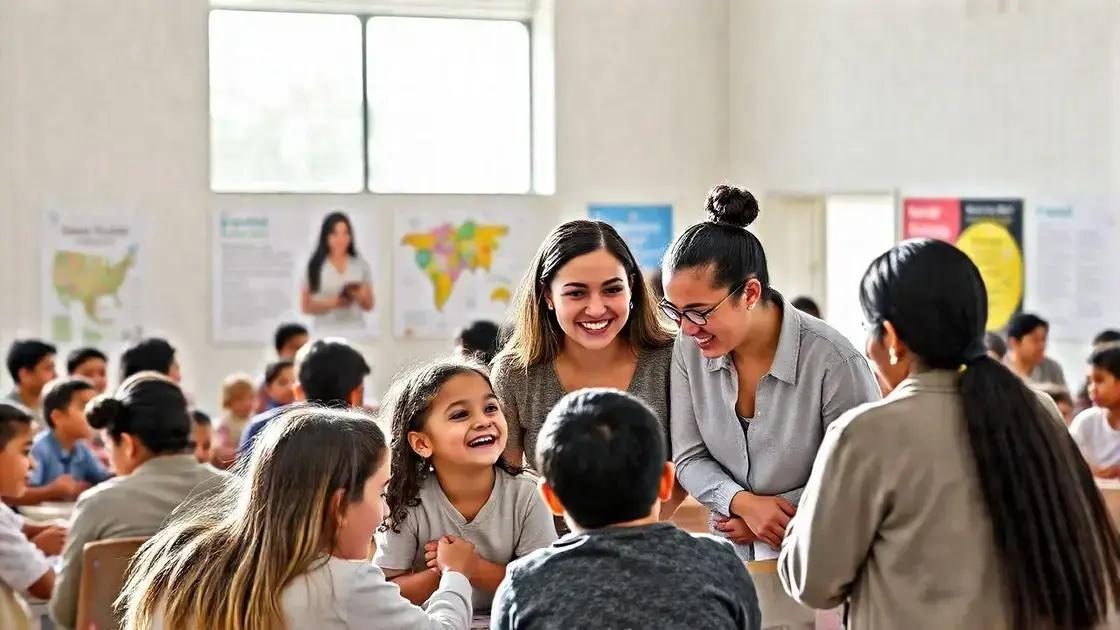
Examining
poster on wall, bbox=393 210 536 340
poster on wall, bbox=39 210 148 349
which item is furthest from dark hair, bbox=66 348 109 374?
poster on wall, bbox=393 210 536 340

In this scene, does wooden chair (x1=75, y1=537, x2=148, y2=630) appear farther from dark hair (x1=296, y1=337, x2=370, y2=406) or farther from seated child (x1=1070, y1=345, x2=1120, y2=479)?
seated child (x1=1070, y1=345, x2=1120, y2=479)

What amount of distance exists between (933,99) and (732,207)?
5.99 metres

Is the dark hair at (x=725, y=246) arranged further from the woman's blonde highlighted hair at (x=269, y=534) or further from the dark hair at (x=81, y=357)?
the dark hair at (x=81, y=357)

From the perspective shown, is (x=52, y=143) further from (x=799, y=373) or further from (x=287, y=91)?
(x=799, y=373)

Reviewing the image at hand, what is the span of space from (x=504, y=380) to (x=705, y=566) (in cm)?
121

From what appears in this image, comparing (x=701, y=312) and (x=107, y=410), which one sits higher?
(x=701, y=312)

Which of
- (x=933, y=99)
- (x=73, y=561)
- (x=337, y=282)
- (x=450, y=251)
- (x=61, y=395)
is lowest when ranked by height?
(x=73, y=561)

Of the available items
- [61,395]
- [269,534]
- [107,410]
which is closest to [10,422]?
[107,410]

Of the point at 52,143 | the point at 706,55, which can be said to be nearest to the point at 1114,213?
the point at 706,55

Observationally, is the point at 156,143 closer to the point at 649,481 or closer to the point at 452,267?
the point at 452,267

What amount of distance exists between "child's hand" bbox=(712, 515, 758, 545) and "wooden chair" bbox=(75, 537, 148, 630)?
1443 millimetres

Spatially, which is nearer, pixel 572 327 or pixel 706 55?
pixel 572 327

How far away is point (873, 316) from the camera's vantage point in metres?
1.96

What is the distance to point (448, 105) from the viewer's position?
392 inches
